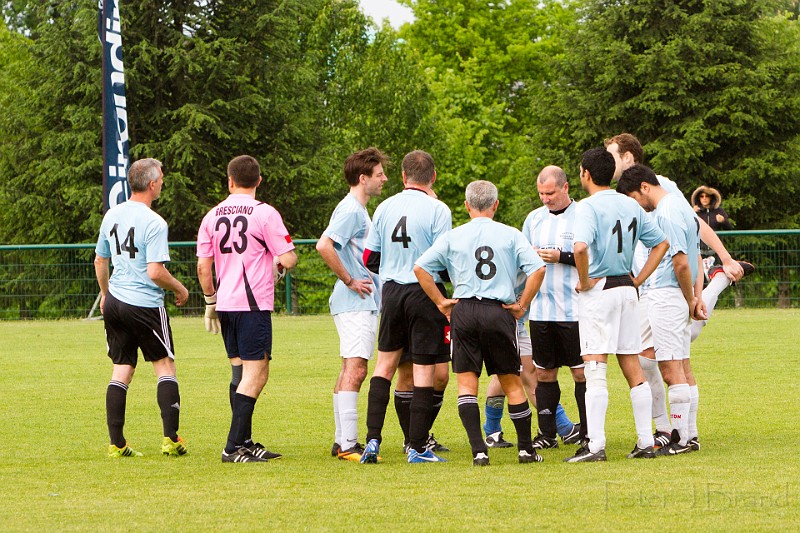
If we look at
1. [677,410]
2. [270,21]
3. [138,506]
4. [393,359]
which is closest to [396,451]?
[393,359]

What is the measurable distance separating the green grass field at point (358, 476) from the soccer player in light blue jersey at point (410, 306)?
1.00ft

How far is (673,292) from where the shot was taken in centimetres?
821

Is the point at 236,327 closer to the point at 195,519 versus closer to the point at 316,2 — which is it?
the point at 195,519

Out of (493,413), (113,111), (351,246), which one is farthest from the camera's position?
(113,111)

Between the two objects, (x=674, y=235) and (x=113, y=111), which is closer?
(x=674, y=235)

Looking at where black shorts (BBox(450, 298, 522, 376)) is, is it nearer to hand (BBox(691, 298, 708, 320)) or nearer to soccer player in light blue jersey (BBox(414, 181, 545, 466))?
soccer player in light blue jersey (BBox(414, 181, 545, 466))

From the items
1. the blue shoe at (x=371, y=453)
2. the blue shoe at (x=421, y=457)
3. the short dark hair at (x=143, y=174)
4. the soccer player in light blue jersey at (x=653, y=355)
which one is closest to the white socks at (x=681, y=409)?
the soccer player in light blue jersey at (x=653, y=355)

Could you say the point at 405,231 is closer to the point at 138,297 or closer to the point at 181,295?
the point at 181,295

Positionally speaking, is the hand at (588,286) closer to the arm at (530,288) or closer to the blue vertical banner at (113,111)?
A: the arm at (530,288)

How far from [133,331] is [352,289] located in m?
1.63

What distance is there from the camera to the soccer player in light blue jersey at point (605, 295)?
7582 millimetres

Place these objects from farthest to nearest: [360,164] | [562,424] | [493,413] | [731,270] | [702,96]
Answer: [702,96] < [562,424] < [493,413] < [731,270] < [360,164]

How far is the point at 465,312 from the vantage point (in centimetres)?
755

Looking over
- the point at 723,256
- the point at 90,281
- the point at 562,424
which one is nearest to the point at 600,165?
the point at 723,256
